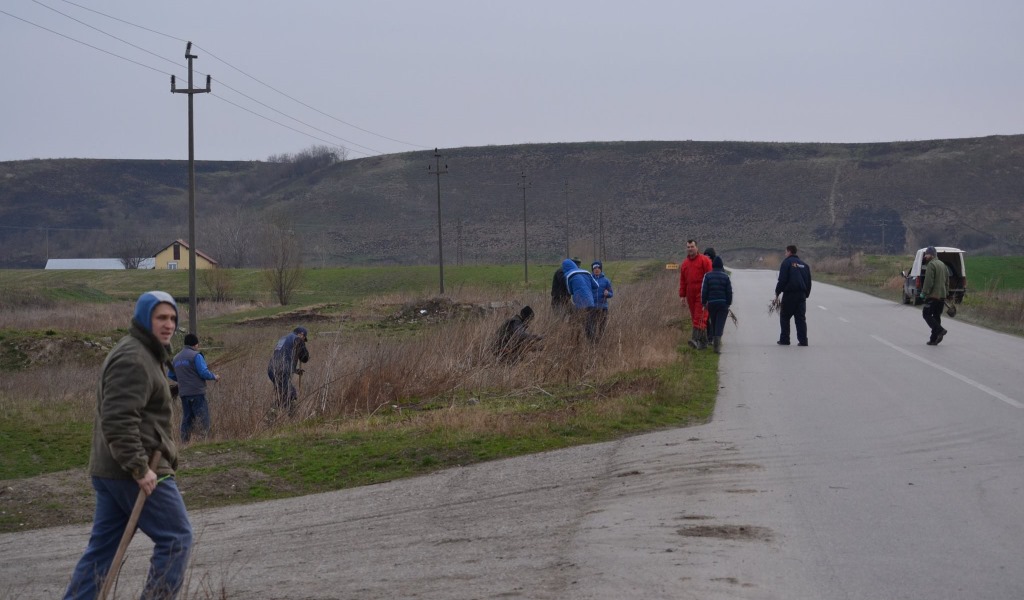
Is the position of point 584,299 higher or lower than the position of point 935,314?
higher

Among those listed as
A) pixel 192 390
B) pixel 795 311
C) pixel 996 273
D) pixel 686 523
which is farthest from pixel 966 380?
pixel 996 273

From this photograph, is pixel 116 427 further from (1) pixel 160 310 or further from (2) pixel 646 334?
(2) pixel 646 334

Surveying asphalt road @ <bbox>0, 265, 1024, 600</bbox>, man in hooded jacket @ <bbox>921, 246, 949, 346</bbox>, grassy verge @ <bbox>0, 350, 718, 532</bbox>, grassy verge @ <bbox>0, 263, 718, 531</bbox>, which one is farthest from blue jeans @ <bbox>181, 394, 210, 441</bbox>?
man in hooded jacket @ <bbox>921, 246, 949, 346</bbox>

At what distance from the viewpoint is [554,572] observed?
6.50 meters

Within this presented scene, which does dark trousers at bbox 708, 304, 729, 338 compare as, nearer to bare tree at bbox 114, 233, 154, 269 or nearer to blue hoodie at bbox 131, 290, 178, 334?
blue hoodie at bbox 131, 290, 178, 334

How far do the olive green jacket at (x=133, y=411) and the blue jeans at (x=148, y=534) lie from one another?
4.5 inches

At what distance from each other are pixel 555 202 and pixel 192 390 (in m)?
109

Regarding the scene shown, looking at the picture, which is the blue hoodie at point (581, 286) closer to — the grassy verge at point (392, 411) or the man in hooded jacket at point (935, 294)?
the grassy verge at point (392, 411)

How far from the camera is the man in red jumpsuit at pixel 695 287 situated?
67.6ft

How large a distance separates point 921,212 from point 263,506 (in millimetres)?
113749

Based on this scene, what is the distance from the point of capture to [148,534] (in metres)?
6.07

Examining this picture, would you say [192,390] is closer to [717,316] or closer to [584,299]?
[584,299]

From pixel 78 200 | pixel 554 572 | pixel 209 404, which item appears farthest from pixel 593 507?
pixel 78 200

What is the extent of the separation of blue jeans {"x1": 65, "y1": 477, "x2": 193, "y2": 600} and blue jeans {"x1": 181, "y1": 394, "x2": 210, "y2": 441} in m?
10.4
